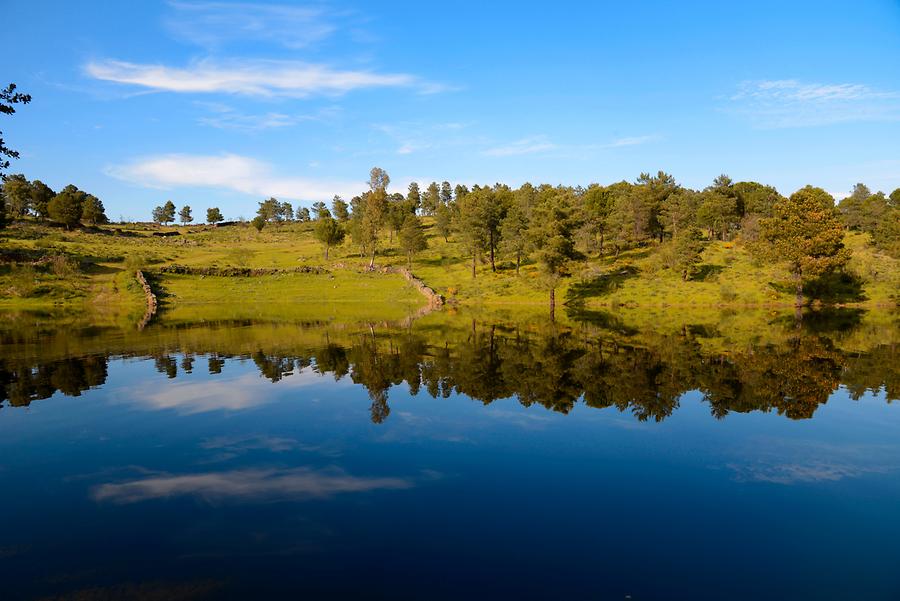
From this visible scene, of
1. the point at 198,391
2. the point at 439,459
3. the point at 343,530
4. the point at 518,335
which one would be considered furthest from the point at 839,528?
the point at 518,335

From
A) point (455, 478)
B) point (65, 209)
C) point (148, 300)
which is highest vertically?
point (65, 209)

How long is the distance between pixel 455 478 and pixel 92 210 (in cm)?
16063

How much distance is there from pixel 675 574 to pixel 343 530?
7.42 metres

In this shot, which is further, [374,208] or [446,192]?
[446,192]

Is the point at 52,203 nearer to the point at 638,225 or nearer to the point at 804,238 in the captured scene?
the point at 638,225

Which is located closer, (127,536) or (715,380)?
(127,536)

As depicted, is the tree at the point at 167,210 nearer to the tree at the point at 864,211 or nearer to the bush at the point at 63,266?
the bush at the point at 63,266

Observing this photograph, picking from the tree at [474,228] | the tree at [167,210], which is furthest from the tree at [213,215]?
the tree at [474,228]

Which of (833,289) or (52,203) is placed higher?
(52,203)

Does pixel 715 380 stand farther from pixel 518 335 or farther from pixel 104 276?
pixel 104 276

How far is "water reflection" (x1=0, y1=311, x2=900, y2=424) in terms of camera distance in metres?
24.7

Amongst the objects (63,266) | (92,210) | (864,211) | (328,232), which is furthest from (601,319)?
(92,210)

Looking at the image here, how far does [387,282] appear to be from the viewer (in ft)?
289

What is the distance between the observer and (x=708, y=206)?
4272 inches
